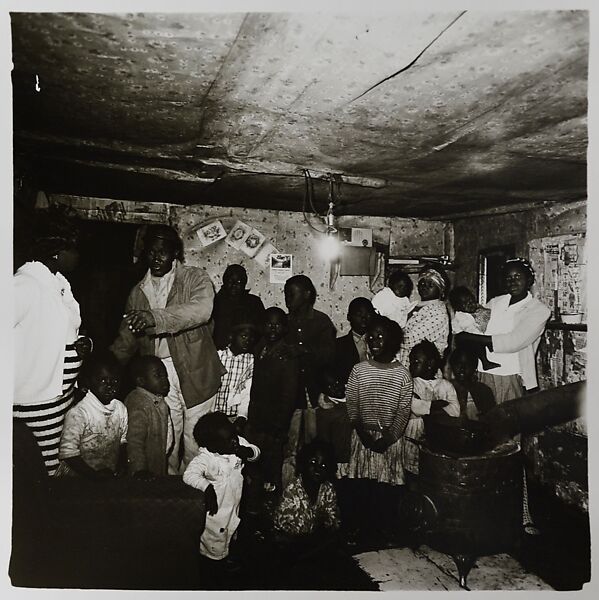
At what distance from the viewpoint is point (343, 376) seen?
103 inches

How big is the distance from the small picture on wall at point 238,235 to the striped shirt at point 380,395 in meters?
0.83

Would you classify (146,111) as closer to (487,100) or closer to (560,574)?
(487,100)

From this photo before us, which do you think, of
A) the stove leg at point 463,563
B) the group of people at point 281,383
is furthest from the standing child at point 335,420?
the stove leg at point 463,563

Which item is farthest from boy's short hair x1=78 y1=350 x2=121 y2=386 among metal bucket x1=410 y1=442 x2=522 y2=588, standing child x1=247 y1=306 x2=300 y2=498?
metal bucket x1=410 y1=442 x2=522 y2=588

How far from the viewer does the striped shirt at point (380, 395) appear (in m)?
2.61

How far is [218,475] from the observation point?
8.20ft

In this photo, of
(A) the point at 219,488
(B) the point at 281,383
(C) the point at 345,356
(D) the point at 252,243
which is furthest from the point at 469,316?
(A) the point at 219,488

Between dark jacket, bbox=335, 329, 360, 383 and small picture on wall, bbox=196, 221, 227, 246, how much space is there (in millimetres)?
777

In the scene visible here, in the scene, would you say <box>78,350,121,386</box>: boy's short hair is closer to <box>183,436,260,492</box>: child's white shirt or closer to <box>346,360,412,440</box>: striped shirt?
<box>183,436,260,492</box>: child's white shirt

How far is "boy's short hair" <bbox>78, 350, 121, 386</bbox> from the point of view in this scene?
8.08 ft

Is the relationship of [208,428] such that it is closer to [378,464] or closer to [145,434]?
[145,434]

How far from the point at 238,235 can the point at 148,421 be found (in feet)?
3.22

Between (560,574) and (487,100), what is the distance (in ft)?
6.70

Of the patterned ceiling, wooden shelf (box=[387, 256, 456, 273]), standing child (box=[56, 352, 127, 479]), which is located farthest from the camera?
wooden shelf (box=[387, 256, 456, 273])
